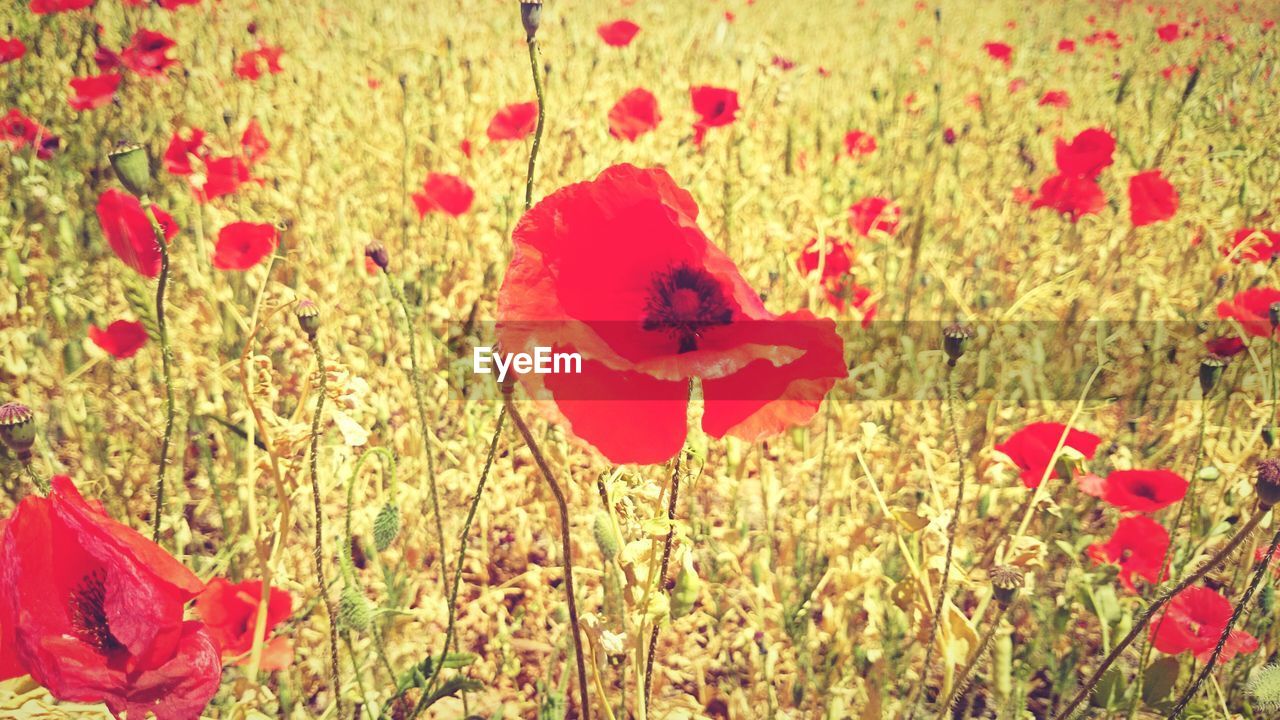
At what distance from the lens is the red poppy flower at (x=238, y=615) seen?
0.84 meters

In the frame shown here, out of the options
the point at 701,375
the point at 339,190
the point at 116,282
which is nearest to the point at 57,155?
the point at 116,282

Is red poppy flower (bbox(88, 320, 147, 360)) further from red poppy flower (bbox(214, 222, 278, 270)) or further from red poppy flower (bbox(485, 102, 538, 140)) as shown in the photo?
red poppy flower (bbox(485, 102, 538, 140))

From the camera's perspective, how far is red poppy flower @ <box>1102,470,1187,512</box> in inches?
40.1

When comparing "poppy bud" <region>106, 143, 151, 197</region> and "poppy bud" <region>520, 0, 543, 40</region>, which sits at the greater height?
"poppy bud" <region>520, 0, 543, 40</region>

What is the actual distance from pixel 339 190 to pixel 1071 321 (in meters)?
2.44

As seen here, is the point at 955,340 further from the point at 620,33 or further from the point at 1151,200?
the point at 620,33

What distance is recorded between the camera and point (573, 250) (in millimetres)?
548

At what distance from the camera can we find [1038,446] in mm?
965

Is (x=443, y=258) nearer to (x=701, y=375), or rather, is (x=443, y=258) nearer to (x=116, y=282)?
(x=116, y=282)

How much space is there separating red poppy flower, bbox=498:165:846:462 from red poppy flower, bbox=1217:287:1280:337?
127cm

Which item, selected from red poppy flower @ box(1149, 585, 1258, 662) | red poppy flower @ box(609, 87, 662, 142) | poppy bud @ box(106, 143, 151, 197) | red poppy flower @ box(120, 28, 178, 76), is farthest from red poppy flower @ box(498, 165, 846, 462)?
red poppy flower @ box(120, 28, 178, 76)

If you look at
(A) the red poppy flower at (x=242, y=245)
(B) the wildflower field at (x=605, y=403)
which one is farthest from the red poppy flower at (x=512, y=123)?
(A) the red poppy flower at (x=242, y=245)

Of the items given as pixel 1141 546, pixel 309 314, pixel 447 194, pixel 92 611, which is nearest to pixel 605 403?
pixel 309 314

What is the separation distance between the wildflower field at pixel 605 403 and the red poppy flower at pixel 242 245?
11 mm
